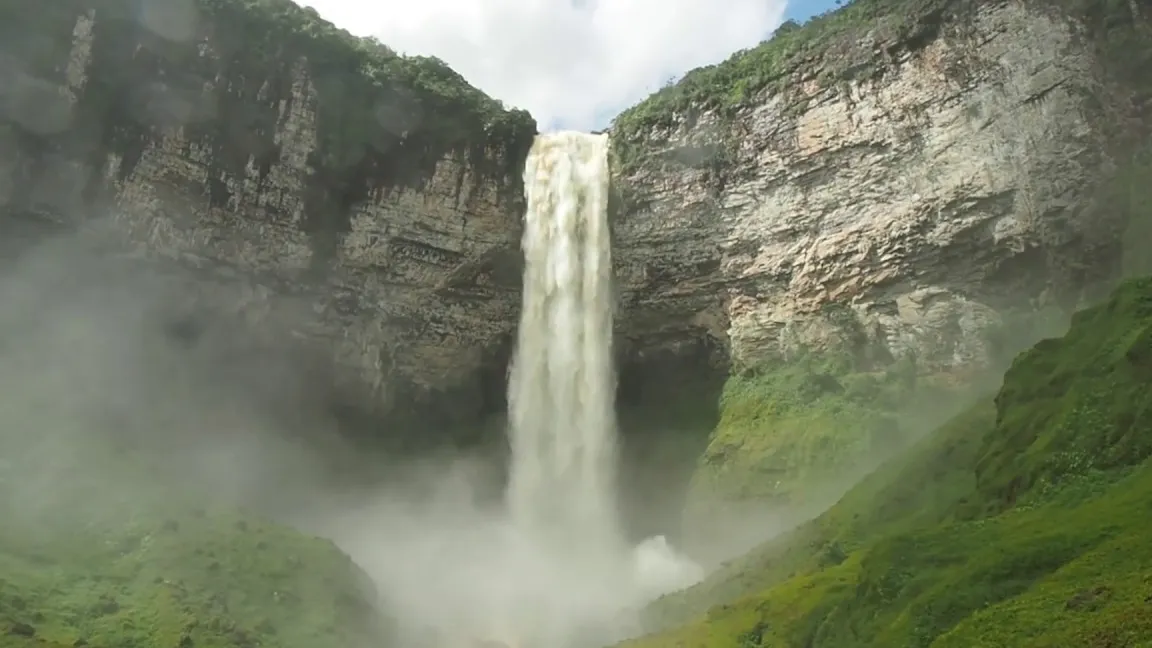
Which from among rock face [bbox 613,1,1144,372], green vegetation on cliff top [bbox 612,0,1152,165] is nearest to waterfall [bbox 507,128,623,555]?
rock face [bbox 613,1,1144,372]

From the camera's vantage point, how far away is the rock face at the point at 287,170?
26.8 m

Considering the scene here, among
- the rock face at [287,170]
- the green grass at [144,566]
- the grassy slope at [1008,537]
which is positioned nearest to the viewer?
A: the grassy slope at [1008,537]

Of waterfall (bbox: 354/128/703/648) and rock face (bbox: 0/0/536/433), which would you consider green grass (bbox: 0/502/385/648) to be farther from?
rock face (bbox: 0/0/536/433)

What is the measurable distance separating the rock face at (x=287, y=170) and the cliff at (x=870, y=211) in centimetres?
600

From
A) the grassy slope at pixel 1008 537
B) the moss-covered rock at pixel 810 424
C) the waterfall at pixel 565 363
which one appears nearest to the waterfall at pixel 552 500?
the waterfall at pixel 565 363

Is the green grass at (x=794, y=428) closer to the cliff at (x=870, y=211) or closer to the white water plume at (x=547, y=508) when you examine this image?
the cliff at (x=870, y=211)

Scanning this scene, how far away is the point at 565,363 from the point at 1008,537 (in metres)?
23.9

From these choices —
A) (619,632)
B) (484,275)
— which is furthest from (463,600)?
(484,275)

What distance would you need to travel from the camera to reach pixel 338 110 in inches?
1276

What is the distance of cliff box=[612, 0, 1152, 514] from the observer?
83.1 ft

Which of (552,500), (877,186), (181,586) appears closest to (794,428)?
(877,186)

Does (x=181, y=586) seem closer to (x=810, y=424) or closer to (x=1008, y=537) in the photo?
(x=1008, y=537)

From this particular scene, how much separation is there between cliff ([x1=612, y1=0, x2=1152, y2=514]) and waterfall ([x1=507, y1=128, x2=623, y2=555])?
52.2 inches

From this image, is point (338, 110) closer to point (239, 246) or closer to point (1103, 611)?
point (239, 246)
